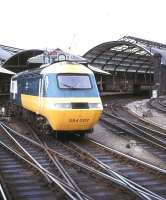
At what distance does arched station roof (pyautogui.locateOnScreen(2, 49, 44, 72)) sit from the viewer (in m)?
40.8

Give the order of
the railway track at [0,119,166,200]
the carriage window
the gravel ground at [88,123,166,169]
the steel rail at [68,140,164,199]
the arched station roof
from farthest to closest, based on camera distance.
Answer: the arched station roof
the carriage window
the gravel ground at [88,123,166,169]
the railway track at [0,119,166,200]
the steel rail at [68,140,164,199]

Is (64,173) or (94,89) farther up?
(94,89)

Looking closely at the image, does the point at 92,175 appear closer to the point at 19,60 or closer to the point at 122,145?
the point at 122,145

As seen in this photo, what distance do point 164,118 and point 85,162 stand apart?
1171cm

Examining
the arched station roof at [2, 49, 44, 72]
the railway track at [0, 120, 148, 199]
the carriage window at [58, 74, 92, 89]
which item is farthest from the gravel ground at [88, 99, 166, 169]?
the arched station roof at [2, 49, 44, 72]

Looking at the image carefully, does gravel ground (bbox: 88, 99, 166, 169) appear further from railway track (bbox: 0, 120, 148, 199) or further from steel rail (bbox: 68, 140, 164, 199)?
railway track (bbox: 0, 120, 148, 199)

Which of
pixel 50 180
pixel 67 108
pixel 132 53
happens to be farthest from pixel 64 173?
pixel 132 53

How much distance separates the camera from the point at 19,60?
1668 inches

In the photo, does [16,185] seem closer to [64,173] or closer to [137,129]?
[64,173]

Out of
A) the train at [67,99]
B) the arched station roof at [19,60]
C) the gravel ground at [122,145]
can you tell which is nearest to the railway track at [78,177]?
the train at [67,99]

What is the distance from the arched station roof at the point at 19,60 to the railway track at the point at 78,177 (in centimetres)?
2646

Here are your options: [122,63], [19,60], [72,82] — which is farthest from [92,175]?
[122,63]

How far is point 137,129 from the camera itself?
18.8 metres

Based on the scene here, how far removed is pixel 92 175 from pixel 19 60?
32311 mm
